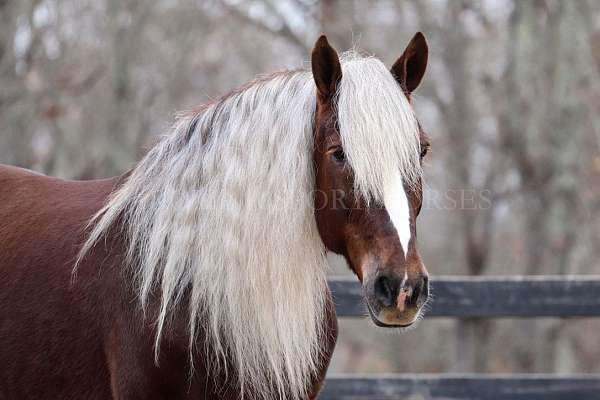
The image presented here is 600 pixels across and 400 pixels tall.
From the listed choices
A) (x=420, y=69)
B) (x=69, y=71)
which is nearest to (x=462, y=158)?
(x=69, y=71)

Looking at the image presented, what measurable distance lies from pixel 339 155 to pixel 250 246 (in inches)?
16.3

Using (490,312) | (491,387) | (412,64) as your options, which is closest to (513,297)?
(490,312)

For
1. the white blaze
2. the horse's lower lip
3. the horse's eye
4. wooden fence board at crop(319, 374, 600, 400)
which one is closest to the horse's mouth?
the horse's lower lip

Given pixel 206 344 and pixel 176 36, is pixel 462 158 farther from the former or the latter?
pixel 206 344

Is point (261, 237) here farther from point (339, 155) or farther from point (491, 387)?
point (491, 387)

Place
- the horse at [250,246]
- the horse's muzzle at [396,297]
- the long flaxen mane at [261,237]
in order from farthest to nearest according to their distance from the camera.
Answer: the long flaxen mane at [261,237] → the horse at [250,246] → the horse's muzzle at [396,297]

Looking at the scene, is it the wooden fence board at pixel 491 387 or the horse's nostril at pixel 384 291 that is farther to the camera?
the wooden fence board at pixel 491 387

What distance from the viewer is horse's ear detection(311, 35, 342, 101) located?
2717mm

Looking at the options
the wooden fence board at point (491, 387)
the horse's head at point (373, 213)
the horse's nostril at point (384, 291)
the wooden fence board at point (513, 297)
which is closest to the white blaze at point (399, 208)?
the horse's head at point (373, 213)

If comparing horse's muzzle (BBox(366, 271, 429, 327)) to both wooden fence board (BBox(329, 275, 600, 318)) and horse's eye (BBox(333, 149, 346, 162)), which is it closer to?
horse's eye (BBox(333, 149, 346, 162))

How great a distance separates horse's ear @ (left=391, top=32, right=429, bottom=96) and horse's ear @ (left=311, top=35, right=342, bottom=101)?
238 mm

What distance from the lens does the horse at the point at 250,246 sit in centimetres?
261

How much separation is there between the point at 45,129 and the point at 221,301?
36.5ft

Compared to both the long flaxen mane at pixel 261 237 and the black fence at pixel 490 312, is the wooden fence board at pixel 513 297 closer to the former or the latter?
the black fence at pixel 490 312
